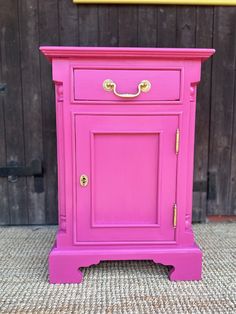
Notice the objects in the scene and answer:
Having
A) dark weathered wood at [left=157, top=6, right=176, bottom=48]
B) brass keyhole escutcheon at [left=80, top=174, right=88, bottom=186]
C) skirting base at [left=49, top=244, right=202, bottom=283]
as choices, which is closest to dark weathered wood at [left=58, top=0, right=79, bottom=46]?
dark weathered wood at [left=157, top=6, right=176, bottom=48]

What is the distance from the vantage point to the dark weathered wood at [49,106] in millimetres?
1537

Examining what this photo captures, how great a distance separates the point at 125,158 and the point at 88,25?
84 centimetres

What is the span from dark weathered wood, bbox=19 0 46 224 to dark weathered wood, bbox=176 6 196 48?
739mm

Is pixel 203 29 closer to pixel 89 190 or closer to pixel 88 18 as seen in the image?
pixel 88 18

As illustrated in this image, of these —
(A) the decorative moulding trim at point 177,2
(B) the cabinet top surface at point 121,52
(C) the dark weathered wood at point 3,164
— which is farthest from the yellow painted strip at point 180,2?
(B) the cabinet top surface at point 121,52

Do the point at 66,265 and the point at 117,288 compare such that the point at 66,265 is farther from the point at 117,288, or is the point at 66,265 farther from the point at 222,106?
the point at 222,106

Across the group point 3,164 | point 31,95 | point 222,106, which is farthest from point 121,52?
point 3,164

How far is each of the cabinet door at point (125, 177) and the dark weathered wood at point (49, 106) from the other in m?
0.60

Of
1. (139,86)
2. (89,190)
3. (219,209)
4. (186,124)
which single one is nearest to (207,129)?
(219,209)

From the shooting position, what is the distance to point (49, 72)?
1.58m

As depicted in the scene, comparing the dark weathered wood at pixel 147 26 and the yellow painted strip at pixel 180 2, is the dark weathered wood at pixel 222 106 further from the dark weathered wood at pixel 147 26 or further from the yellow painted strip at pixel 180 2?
the dark weathered wood at pixel 147 26

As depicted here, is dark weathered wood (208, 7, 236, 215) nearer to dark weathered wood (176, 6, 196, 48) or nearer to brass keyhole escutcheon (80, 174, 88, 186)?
dark weathered wood (176, 6, 196, 48)

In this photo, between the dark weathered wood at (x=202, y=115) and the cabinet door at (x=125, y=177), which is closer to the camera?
the cabinet door at (x=125, y=177)

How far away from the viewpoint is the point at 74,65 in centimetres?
103
